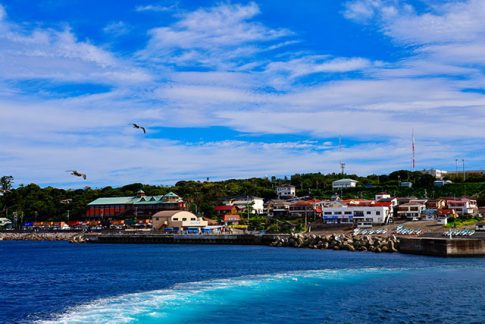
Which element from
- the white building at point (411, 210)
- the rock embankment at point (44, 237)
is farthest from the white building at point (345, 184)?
the rock embankment at point (44, 237)

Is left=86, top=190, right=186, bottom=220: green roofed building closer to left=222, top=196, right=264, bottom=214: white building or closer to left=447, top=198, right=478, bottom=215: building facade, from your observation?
left=222, top=196, right=264, bottom=214: white building

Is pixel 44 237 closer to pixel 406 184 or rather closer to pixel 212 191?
pixel 212 191

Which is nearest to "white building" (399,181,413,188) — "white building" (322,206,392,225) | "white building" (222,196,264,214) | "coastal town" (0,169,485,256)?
"coastal town" (0,169,485,256)

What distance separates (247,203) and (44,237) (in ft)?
132

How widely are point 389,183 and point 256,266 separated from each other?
8883 cm

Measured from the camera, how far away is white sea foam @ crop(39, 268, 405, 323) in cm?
2286

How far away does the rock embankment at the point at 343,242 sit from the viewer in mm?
58438

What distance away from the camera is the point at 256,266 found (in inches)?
1713

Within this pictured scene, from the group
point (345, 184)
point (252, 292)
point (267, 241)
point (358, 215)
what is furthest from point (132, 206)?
point (252, 292)

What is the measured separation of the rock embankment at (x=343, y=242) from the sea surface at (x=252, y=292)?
11.6 meters

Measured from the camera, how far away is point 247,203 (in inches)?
4326

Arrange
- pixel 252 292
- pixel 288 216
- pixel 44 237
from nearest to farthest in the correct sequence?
pixel 252 292
pixel 288 216
pixel 44 237

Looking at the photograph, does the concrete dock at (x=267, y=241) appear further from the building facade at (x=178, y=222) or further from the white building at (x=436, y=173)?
the white building at (x=436, y=173)

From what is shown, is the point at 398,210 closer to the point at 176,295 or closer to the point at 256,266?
the point at 256,266
